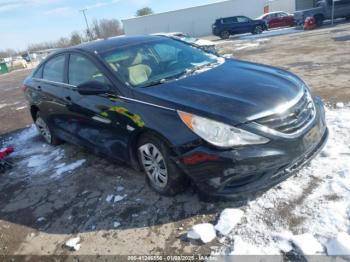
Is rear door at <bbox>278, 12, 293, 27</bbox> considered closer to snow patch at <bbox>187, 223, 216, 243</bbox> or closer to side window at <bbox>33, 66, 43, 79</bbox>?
side window at <bbox>33, 66, 43, 79</bbox>

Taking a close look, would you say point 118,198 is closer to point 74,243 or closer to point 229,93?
point 74,243

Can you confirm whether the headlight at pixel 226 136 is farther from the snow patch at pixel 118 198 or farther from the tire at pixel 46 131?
the tire at pixel 46 131

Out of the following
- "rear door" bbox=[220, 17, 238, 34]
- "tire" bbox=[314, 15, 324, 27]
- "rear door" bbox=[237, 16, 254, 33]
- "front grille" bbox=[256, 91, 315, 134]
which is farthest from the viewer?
"rear door" bbox=[220, 17, 238, 34]

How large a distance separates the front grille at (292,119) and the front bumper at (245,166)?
10 centimetres

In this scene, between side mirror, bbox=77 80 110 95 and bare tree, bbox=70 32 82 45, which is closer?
side mirror, bbox=77 80 110 95

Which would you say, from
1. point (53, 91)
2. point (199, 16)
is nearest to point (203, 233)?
point (53, 91)

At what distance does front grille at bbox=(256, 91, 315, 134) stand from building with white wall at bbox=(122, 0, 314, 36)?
132 ft

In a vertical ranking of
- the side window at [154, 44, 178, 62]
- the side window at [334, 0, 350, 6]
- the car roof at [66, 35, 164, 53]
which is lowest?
the side window at [334, 0, 350, 6]

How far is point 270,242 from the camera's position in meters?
2.74

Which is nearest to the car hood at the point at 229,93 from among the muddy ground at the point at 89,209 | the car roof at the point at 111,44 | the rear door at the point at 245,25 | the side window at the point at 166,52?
the side window at the point at 166,52

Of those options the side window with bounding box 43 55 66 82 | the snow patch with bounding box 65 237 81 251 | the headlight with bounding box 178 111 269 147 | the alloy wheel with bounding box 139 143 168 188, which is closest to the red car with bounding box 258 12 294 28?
the side window with bounding box 43 55 66 82

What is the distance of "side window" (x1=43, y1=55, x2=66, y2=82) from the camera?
4.95 m

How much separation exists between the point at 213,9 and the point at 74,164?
40.8 meters

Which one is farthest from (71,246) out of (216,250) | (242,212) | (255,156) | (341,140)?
(341,140)
